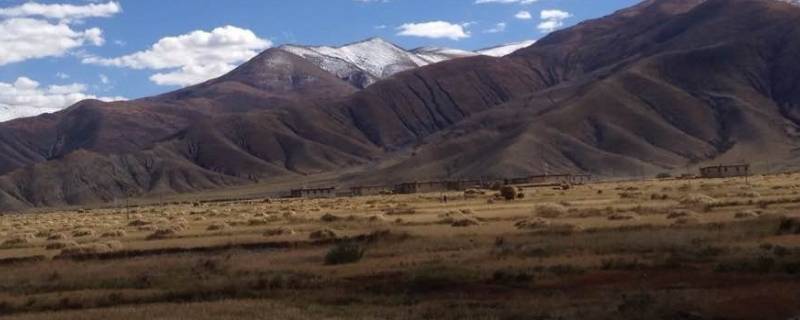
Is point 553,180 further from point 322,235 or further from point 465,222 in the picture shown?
point 322,235

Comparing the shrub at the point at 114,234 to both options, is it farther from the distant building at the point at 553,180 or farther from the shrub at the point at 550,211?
the distant building at the point at 553,180

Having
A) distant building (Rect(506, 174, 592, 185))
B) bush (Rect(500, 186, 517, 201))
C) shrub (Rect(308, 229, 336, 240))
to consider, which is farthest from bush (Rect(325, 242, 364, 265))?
distant building (Rect(506, 174, 592, 185))

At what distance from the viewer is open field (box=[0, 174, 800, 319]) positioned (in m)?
21.9

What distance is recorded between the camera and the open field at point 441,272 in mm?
21938

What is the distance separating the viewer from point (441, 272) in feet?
92.5

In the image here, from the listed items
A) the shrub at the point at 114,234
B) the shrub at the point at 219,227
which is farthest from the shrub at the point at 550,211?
the shrub at the point at 114,234

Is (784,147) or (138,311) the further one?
(784,147)

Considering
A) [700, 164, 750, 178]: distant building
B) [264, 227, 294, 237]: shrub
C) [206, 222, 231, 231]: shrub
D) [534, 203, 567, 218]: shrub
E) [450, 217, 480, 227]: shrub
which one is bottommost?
[700, 164, 750, 178]: distant building

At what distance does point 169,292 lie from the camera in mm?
26688

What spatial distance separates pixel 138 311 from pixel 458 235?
21.4m

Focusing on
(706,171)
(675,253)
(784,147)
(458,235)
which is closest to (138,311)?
(675,253)

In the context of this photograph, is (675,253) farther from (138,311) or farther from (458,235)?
(138,311)

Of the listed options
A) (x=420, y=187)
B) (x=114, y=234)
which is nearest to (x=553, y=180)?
(x=420, y=187)

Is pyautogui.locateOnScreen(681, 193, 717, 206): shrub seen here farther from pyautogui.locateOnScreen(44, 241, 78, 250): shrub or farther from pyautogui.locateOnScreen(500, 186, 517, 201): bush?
pyautogui.locateOnScreen(44, 241, 78, 250): shrub
